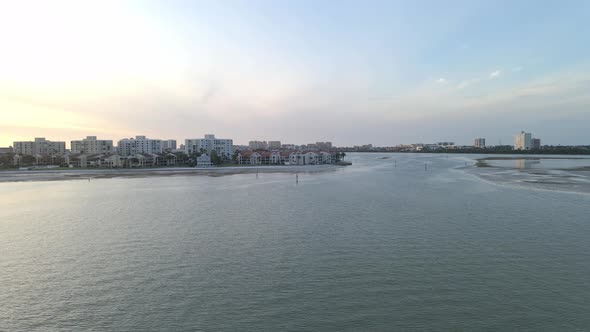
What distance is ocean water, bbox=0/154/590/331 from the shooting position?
580 cm

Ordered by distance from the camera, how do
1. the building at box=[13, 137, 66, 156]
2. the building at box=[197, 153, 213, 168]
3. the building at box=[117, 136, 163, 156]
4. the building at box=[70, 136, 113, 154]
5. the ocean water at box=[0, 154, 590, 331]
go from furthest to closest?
the building at box=[117, 136, 163, 156], the building at box=[70, 136, 113, 154], the building at box=[13, 137, 66, 156], the building at box=[197, 153, 213, 168], the ocean water at box=[0, 154, 590, 331]

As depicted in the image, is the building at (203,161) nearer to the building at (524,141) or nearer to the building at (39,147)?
the building at (39,147)

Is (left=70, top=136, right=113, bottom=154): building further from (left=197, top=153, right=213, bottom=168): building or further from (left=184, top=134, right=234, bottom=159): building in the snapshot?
(left=197, top=153, right=213, bottom=168): building

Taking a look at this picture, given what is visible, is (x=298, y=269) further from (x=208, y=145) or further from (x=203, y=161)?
(x=208, y=145)

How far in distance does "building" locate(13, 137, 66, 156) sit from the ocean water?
62.6 meters

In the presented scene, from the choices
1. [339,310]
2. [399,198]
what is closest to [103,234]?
[339,310]

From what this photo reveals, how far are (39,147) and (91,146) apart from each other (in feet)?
32.8

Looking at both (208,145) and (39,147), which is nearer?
(39,147)

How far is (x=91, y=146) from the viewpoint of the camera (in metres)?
66.4

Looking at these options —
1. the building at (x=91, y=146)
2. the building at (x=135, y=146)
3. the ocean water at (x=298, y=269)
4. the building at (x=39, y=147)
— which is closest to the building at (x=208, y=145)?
the building at (x=135, y=146)

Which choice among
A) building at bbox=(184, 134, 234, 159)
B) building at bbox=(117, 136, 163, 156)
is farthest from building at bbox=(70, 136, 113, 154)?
building at bbox=(184, 134, 234, 159)

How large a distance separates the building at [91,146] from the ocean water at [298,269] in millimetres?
57868

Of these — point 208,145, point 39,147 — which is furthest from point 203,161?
point 39,147

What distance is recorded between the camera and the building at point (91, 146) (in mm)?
66188
